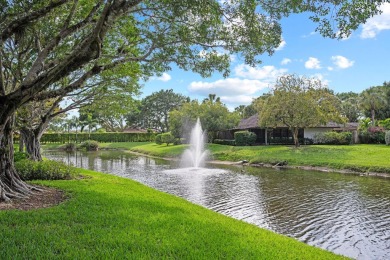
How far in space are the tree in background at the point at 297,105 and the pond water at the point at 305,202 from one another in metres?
10.9

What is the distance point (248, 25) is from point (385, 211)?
8.88 meters

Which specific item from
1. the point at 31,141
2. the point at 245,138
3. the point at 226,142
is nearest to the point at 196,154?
the point at 245,138

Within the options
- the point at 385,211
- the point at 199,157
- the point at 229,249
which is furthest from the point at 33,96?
the point at 199,157

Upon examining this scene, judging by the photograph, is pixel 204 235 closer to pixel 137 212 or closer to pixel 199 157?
pixel 137 212

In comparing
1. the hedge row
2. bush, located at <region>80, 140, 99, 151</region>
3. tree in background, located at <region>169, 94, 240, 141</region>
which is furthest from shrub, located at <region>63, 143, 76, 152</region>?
tree in background, located at <region>169, 94, 240, 141</region>

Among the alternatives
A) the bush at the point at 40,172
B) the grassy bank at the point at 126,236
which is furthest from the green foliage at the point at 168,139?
the grassy bank at the point at 126,236

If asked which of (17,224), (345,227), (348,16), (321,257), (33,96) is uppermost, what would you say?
(348,16)

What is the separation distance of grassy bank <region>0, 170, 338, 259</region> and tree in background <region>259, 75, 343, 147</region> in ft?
88.1

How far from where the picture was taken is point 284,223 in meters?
10.9

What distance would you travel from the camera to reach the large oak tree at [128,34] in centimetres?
696

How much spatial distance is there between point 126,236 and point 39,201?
→ 373cm

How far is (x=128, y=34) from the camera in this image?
10930mm

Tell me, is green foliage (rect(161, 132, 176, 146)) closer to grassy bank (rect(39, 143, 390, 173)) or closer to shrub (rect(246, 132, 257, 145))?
grassy bank (rect(39, 143, 390, 173))

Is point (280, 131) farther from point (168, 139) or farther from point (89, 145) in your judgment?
point (89, 145)
